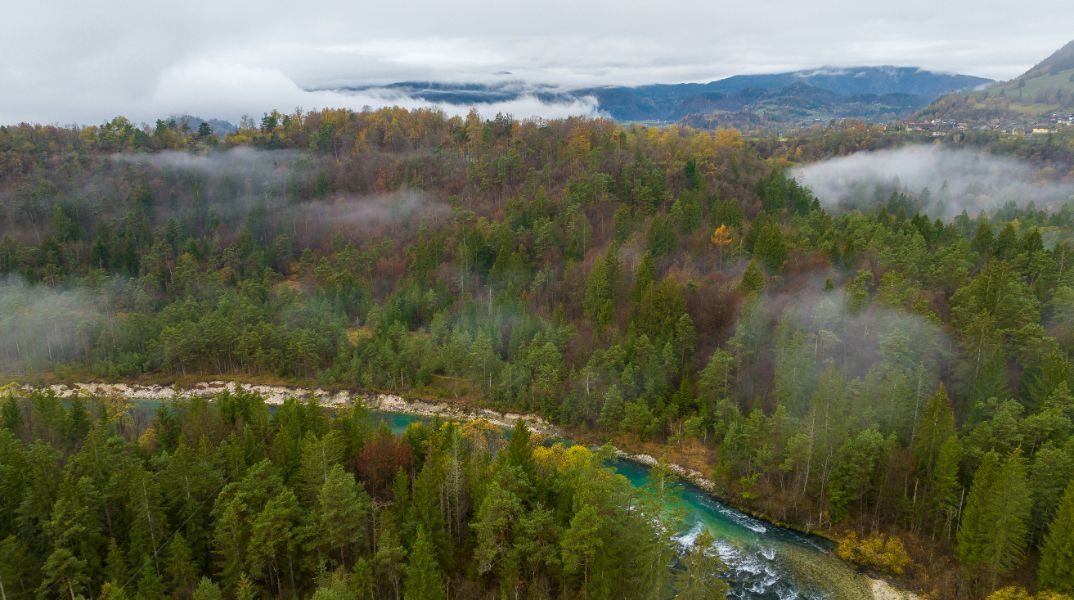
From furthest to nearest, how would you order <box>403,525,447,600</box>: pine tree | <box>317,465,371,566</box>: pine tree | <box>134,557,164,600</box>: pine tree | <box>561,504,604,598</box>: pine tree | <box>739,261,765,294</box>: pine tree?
<box>739,261,765,294</box>: pine tree, <box>317,465,371,566</box>: pine tree, <box>561,504,604,598</box>: pine tree, <box>403,525,447,600</box>: pine tree, <box>134,557,164,600</box>: pine tree

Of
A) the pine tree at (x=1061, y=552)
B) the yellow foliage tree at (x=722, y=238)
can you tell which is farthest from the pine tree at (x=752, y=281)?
the pine tree at (x=1061, y=552)

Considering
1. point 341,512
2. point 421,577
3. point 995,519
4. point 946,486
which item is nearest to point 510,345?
point 341,512

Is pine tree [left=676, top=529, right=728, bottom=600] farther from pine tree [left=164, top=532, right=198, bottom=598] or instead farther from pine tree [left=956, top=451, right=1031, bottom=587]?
pine tree [left=164, top=532, right=198, bottom=598]

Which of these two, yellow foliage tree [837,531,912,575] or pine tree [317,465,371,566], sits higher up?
pine tree [317,465,371,566]

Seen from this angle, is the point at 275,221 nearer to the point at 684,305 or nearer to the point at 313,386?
the point at 313,386

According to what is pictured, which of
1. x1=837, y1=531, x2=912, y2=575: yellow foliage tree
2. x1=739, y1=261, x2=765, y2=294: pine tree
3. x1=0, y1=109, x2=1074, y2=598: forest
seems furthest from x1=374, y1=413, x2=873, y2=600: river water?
x1=739, y1=261, x2=765, y2=294: pine tree

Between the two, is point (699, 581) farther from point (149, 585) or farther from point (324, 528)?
point (149, 585)
